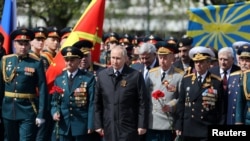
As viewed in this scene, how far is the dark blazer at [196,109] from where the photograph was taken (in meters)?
11.5

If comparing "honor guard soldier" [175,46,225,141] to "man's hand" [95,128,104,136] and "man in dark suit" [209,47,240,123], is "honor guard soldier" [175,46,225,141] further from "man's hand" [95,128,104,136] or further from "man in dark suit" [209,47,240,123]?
"man's hand" [95,128,104,136]

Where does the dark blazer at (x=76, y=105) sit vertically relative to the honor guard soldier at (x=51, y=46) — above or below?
below

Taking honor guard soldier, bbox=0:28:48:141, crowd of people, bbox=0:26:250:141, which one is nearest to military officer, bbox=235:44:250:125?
crowd of people, bbox=0:26:250:141

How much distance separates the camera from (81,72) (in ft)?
41.0

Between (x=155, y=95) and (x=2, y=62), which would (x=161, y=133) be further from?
(x=2, y=62)

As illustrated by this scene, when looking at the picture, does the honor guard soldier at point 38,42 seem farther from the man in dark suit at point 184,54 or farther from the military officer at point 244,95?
the military officer at point 244,95

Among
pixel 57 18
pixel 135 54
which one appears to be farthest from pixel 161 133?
pixel 57 18

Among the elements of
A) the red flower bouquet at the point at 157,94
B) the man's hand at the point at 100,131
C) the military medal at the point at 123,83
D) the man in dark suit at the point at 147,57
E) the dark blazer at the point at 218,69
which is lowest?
the man's hand at the point at 100,131

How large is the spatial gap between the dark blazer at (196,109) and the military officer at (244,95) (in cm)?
22

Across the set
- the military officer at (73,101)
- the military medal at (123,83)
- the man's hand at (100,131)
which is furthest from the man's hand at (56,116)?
the military medal at (123,83)

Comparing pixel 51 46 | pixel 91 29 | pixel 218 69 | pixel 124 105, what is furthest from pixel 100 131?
pixel 51 46

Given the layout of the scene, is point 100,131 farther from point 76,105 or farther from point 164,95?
point 164,95

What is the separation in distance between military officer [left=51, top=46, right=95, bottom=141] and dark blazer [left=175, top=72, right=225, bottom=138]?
54.9 inches

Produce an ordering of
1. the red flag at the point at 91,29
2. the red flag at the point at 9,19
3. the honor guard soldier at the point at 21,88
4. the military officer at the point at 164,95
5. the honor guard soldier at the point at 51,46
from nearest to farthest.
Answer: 1. the military officer at the point at 164,95
2. the honor guard soldier at the point at 21,88
3. the red flag at the point at 91,29
4. the honor guard soldier at the point at 51,46
5. the red flag at the point at 9,19
